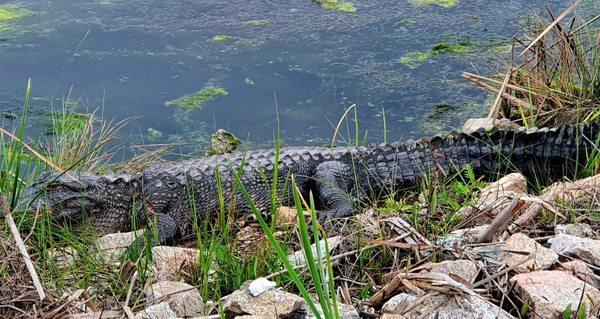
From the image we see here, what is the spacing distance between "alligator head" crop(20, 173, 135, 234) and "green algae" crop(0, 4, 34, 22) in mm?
3927

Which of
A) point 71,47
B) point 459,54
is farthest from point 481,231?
point 71,47

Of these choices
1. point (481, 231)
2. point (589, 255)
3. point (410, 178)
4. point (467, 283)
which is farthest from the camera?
point (410, 178)

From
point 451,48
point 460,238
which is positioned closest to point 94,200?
point 460,238

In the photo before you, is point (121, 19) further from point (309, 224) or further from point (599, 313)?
point (599, 313)

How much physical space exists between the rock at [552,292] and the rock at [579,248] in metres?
0.22

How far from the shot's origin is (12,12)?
828cm

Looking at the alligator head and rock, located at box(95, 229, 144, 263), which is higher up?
rock, located at box(95, 229, 144, 263)

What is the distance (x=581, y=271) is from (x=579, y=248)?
0.14m

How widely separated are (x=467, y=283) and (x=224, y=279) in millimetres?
874

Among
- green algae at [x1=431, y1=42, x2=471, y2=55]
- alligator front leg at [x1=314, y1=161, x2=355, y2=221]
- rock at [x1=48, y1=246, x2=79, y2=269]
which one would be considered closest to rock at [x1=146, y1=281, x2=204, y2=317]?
rock at [x1=48, y1=246, x2=79, y2=269]

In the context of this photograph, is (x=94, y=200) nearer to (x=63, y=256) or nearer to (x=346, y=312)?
(x=63, y=256)

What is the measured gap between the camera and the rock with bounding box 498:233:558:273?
8.89ft

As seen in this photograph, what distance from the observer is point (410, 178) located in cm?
498

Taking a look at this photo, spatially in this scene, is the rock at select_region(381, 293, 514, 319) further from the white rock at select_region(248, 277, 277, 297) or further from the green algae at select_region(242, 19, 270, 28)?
the green algae at select_region(242, 19, 270, 28)
